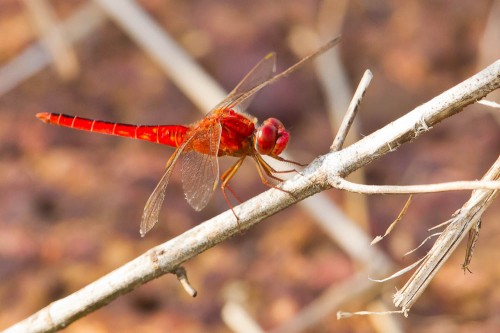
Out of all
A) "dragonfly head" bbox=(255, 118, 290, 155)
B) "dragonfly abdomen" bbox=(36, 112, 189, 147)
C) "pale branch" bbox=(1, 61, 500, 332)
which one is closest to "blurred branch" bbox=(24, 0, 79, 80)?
"dragonfly abdomen" bbox=(36, 112, 189, 147)

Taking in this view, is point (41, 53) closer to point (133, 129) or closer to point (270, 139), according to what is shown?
point (133, 129)

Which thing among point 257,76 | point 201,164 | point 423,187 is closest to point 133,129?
point 201,164

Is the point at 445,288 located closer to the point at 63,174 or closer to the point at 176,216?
the point at 176,216

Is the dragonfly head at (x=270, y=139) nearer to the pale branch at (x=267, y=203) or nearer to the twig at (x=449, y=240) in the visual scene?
the pale branch at (x=267, y=203)

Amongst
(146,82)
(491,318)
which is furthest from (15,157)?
(491,318)

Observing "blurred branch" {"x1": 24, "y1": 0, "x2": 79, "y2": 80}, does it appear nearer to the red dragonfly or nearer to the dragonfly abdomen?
the dragonfly abdomen

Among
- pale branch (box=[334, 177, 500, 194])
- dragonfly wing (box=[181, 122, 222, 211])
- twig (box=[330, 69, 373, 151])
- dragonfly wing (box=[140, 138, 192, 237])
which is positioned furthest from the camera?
dragonfly wing (box=[181, 122, 222, 211])

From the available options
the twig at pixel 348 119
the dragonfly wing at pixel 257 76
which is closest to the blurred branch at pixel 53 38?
the dragonfly wing at pixel 257 76
